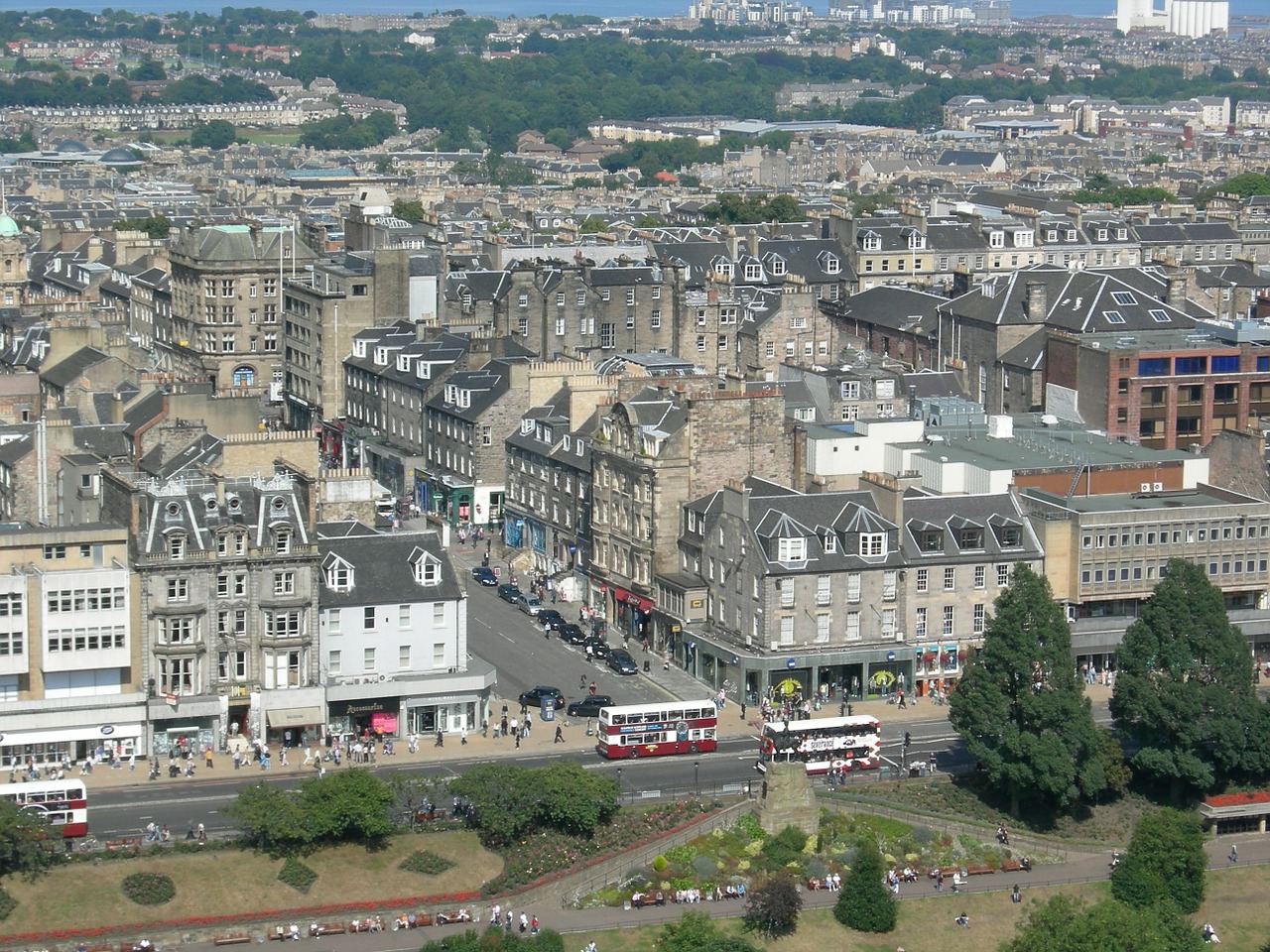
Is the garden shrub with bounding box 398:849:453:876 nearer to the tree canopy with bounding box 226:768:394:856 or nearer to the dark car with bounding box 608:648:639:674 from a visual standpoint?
the tree canopy with bounding box 226:768:394:856

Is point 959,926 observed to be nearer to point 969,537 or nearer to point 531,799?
point 531,799

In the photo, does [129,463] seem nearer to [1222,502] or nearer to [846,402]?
[846,402]

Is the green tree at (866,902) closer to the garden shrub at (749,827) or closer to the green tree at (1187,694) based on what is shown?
the garden shrub at (749,827)

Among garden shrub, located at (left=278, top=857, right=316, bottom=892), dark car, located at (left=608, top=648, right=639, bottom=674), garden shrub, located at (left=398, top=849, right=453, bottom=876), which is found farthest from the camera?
dark car, located at (left=608, top=648, right=639, bottom=674)

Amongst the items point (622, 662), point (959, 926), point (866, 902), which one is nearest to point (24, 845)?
point (866, 902)

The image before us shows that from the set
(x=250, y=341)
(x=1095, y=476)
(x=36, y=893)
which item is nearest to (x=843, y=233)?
(x=250, y=341)

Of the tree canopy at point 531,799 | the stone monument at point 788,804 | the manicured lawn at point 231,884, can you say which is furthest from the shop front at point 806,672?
the manicured lawn at point 231,884

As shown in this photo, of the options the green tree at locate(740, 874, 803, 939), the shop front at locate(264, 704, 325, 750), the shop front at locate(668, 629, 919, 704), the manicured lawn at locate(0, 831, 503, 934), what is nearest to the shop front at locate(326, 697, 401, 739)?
the shop front at locate(264, 704, 325, 750)
